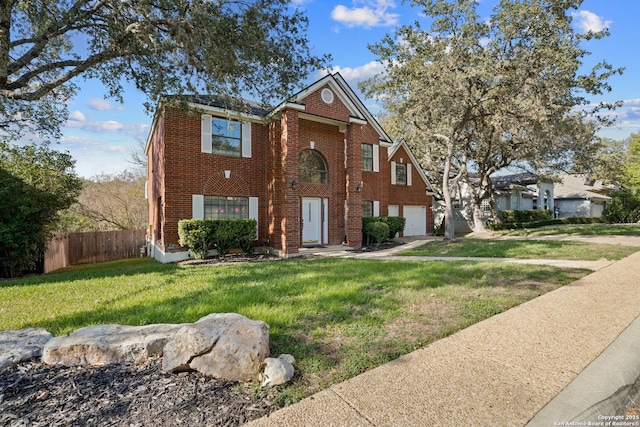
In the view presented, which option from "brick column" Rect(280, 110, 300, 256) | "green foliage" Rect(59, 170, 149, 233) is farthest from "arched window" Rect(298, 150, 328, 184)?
"green foliage" Rect(59, 170, 149, 233)

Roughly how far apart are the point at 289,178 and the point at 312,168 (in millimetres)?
2276

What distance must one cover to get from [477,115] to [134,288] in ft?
52.1

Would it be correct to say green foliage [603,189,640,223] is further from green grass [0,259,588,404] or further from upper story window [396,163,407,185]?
green grass [0,259,588,404]

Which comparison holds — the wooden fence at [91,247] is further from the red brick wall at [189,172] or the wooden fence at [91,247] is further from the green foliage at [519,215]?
the green foliage at [519,215]

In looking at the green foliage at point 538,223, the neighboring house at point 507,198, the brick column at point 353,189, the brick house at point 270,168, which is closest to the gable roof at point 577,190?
the neighboring house at point 507,198

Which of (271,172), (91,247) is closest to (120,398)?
(271,172)

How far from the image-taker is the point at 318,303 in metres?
4.57

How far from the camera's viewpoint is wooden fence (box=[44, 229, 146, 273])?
12.5 metres

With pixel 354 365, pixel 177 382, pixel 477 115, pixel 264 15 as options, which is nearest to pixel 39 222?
pixel 264 15

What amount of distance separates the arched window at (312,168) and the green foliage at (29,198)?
8.54 m

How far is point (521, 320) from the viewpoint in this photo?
4.06 metres

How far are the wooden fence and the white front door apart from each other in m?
9.35

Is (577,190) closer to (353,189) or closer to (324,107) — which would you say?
(353,189)

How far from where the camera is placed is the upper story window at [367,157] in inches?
660
